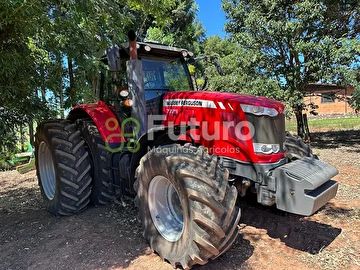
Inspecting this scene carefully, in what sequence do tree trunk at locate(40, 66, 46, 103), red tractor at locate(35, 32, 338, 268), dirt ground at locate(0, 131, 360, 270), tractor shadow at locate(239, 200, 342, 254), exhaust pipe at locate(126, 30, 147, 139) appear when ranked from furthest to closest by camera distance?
tree trunk at locate(40, 66, 46, 103), exhaust pipe at locate(126, 30, 147, 139), tractor shadow at locate(239, 200, 342, 254), dirt ground at locate(0, 131, 360, 270), red tractor at locate(35, 32, 338, 268)

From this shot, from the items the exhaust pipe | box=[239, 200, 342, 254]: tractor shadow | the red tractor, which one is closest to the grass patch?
box=[239, 200, 342, 254]: tractor shadow

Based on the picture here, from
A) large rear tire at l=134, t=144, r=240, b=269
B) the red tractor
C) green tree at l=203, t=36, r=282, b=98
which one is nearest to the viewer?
large rear tire at l=134, t=144, r=240, b=269

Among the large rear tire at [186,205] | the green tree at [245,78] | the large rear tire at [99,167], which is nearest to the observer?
the large rear tire at [186,205]

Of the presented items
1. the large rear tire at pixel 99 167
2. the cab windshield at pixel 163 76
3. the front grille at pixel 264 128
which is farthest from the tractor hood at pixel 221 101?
the large rear tire at pixel 99 167

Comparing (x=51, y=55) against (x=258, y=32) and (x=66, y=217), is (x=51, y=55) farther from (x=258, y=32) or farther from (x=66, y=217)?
(x=258, y=32)

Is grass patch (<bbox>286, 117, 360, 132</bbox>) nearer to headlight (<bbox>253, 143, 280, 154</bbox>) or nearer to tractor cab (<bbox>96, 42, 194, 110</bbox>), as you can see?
tractor cab (<bbox>96, 42, 194, 110</bbox>)

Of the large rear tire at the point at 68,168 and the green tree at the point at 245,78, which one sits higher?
the green tree at the point at 245,78

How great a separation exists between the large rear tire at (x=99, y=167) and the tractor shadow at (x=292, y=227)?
74.8 inches

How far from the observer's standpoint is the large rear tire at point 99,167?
396 cm

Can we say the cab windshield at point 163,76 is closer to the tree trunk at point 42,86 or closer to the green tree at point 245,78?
the tree trunk at point 42,86

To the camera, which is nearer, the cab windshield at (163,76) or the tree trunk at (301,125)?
the cab windshield at (163,76)

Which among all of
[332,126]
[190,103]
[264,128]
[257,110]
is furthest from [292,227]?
[332,126]

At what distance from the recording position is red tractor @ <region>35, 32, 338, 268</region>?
2441mm

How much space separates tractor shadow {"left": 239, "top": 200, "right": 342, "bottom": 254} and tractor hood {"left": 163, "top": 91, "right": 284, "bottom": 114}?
4.56 feet
